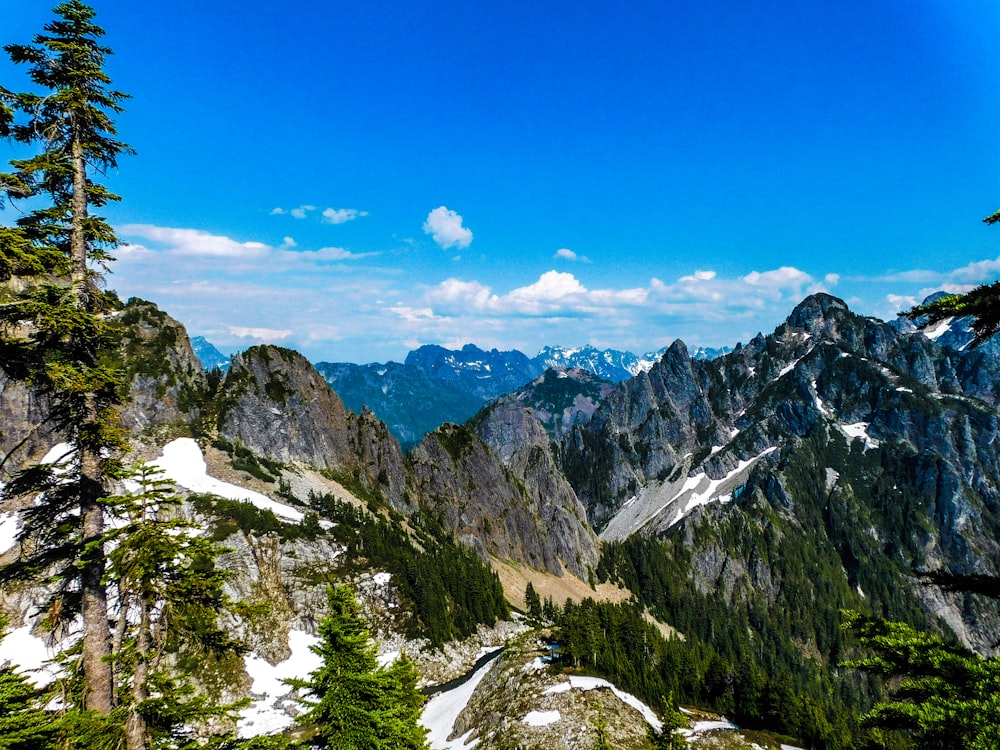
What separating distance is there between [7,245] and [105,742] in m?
11.4

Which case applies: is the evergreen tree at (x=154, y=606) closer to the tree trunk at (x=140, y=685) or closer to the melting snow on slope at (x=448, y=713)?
the tree trunk at (x=140, y=685)

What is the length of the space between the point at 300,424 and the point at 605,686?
400 ft

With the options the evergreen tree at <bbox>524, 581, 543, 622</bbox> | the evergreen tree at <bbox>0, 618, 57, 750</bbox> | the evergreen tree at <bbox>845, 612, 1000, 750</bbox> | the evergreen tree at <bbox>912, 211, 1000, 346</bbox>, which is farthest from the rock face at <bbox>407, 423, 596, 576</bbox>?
the evergreen tree at <bbox>912, 211, 1000, 346</bbox>

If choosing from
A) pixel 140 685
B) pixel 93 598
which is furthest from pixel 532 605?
pixel 93 598

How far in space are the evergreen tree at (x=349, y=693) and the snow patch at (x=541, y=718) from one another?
36.7 meters

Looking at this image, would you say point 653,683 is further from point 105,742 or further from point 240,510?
point 105,742

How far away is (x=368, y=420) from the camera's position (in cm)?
17912

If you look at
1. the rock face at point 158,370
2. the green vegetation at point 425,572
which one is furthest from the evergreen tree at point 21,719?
the rock face at point 158,370

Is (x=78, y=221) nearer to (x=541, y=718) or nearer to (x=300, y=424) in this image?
(x=541, y=718)

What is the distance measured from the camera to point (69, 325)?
1243cm

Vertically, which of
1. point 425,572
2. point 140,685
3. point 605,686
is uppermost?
point 140,685

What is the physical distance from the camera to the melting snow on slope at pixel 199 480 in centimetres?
11162

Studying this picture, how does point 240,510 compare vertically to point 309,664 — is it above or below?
above

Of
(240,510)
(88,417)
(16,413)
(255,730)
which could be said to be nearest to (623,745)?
(255,730)
